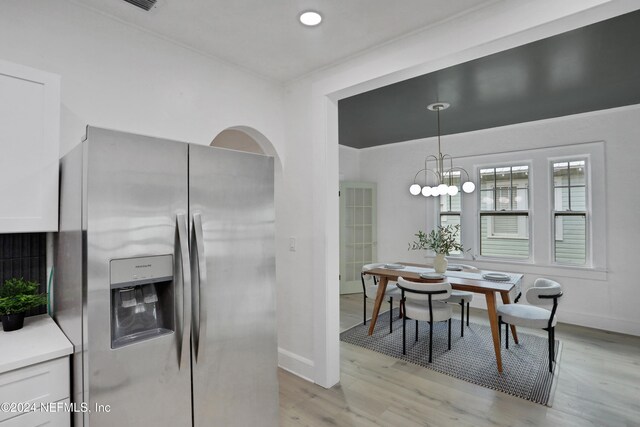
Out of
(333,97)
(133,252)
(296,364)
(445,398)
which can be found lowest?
(445,398)

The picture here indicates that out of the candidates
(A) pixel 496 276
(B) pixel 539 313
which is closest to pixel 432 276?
(A) pixel 496 276

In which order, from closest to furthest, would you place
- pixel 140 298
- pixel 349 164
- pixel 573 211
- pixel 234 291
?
pixel 140 298 → pixel 234 291 → pixel 573 211 → pixel 349 164

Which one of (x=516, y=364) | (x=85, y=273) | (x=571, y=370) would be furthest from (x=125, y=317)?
(x=571, y=370)

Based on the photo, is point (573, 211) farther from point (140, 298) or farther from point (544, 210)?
point (140, 298)

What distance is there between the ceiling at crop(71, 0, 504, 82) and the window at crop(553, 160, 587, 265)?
355 centimetres

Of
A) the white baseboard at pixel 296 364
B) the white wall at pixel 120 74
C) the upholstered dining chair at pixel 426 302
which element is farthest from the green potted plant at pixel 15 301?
the upholstered dining chair at pixel 426 302

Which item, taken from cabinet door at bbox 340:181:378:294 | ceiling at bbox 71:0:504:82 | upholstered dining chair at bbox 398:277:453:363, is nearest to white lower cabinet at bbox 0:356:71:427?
ceiling at bbox 71:0:504:82

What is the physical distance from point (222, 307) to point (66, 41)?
174 centimetres

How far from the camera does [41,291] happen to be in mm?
1873

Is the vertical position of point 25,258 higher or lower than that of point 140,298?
higher

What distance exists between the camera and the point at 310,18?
2066 mm

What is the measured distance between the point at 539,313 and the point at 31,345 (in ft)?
12.3

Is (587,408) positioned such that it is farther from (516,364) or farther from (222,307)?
(222,307)

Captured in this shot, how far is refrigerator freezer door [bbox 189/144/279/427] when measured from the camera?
163 cm
